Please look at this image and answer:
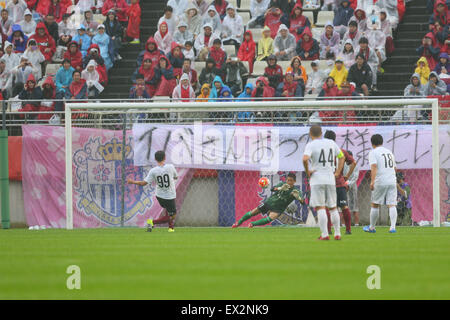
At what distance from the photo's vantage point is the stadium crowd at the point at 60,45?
24594mm

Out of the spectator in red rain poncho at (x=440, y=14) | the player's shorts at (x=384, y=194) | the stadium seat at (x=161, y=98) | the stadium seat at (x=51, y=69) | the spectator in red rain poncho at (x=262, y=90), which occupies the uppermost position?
the spectator in red rain poncho at (x=440, y=14)

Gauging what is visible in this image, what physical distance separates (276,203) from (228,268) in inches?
417

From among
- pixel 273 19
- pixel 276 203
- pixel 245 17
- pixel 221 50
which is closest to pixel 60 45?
pixel 221 50

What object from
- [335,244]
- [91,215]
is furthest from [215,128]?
[335,244]

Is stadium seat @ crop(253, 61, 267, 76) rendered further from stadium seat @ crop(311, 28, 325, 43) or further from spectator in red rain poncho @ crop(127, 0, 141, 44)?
spectator in red rain poncho @ crop(127, 0, 141, 44)

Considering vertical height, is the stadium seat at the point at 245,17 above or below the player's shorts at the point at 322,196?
above

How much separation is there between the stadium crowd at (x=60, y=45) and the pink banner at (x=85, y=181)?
1772 mm

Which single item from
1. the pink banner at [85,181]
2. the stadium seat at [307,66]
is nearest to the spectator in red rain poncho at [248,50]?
the stadium seat at [307,66]

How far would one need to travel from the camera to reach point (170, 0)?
2727cm

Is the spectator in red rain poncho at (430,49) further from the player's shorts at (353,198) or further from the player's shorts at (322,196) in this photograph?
the player's shorts at (322,196)

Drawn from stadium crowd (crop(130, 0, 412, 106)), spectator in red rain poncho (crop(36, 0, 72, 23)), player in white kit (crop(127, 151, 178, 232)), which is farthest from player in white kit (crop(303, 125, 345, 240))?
spectator in red rain poncho (crop(36, 0, 72, 23))

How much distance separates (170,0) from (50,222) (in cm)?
915

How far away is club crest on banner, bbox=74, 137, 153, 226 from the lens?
21.5 metres

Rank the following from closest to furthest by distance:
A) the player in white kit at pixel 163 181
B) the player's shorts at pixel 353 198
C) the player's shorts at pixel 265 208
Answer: the player in white kit at pixel 163 181, the player's shorts at pixel 265 208, the player's shorts at pixel 353 198
